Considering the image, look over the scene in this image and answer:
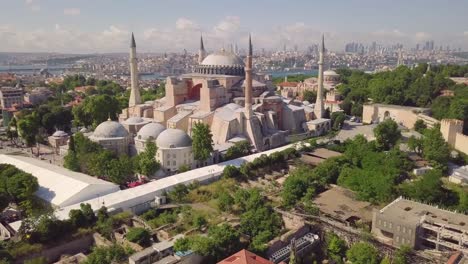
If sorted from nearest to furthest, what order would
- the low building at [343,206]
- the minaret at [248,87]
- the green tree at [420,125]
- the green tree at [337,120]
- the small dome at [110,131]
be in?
1. the low building at [343,206]
2. the small dome at [110,131]
3. the minaret at [248,87]
4. the green tree at [420,125]
5. the green tree at [337,120]

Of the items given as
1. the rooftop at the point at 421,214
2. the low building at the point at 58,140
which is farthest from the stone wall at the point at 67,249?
the low building at the point at 58,140

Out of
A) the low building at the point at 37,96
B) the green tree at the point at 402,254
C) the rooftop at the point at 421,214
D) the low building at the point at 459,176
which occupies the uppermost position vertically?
the low building at the point at 37,96

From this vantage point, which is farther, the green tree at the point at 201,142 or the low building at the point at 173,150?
the low building at the point at 173,150

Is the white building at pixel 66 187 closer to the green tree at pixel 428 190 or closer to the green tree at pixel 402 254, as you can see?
the green tree at pixel 402 254

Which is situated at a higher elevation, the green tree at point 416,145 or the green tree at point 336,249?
the green tree at point 416,145

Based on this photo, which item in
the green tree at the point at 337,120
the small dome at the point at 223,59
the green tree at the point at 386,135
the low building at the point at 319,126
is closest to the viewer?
the green tree at the point at 386,135

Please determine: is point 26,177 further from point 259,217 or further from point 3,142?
point 3,142

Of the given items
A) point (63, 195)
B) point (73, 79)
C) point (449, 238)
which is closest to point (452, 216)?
point (449, 238)
